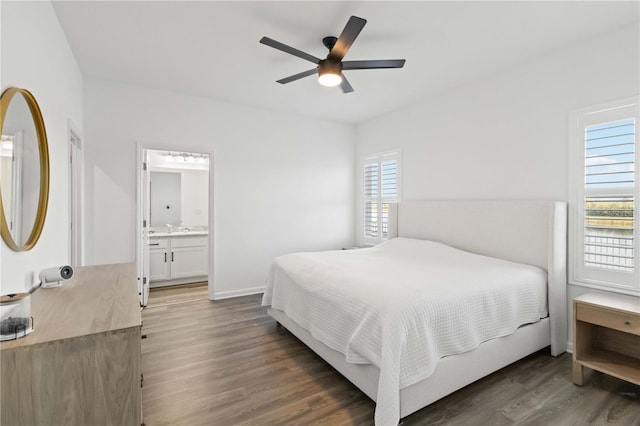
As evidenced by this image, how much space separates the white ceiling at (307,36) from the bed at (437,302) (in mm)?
1458

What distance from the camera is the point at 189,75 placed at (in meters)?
3.41

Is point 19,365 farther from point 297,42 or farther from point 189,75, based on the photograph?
point 189,75

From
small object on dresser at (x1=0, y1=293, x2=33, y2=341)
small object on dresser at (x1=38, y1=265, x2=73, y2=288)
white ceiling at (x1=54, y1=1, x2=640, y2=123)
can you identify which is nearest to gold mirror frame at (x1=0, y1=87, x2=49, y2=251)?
small object on dresser at (x1=38, y1=265, x2=73, y2=288)

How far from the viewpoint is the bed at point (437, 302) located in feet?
5.88

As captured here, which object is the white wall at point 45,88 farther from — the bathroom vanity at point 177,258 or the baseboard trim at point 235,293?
the bathroom vanity at point 177,258

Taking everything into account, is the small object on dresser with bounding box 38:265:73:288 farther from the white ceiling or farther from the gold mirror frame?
the white ceiling

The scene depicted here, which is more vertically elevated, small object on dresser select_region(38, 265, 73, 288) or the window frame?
the window frame

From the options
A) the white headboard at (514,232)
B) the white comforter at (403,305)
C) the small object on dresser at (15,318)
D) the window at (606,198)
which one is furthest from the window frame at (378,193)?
the small object on dresser at (15,318)

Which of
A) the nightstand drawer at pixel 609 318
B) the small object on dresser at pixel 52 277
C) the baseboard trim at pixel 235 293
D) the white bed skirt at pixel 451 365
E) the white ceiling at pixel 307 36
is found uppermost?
the white ceiling at pixel 307 36

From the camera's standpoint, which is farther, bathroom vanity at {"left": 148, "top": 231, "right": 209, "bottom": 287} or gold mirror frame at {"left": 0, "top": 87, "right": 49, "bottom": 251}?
bathroom vanity at {"left": 148, "top": 231, "right": 209, "bottom": 287}

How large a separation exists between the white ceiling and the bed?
1.46m

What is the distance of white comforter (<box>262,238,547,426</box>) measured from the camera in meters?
1.75

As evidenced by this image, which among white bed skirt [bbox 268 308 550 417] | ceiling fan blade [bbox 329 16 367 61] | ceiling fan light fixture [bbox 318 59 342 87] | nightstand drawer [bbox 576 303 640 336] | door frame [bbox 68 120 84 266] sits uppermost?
ceiling fan blade [bbox 329 16 367 61]

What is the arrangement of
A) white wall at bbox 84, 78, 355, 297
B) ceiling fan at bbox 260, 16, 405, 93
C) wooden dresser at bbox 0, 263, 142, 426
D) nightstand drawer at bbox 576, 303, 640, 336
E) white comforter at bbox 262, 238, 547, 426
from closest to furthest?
wooden dresser at bbox 0, 263, 142, 426 < white comforter at bbox 262, 238, 547, 426 < nightstand drawer at bbox 576, 303, 640, 336 < ceiling fan at bbox 260, 16, 405, 93 < white wall at bbox 84, 78, 355, 297
